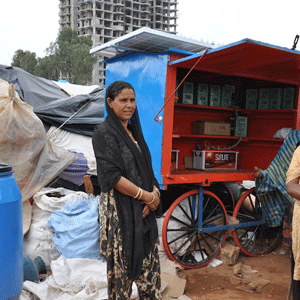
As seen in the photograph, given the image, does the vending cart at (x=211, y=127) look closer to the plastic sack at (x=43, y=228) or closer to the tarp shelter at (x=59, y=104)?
the plastic sack at (x=43, y=228)

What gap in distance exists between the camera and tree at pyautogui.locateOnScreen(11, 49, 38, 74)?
37844 mm

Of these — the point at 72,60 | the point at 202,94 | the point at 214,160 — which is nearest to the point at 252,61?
the point at 202,94

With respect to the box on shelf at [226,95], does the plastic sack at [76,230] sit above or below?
below

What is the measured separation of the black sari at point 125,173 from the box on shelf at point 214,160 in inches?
107

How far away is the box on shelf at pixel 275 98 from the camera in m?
5.08

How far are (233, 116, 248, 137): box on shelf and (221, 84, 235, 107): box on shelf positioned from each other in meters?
0.28

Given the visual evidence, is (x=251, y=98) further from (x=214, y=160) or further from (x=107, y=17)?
(x=107, y=17)

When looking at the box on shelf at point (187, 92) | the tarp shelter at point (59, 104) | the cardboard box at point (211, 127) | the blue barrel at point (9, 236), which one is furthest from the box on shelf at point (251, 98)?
the blue barrel at point (9, 236)

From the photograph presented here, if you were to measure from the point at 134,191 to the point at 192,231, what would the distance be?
2.29 meters

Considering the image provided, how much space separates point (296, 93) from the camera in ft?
16.1

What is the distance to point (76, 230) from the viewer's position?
3746mm

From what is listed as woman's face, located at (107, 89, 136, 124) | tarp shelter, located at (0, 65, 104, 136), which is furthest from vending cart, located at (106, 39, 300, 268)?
tarp shelter, located at (0, 65, 104, 136)

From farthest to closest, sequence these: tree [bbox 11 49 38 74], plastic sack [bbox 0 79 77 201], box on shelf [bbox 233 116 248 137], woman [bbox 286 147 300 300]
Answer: tree [bbox 11 49 38 74] → box on shelf [bbox 233 116 248 137] → plastic sack [bbox 0 79 77 201] → woman [bbox 286 147 300 300]

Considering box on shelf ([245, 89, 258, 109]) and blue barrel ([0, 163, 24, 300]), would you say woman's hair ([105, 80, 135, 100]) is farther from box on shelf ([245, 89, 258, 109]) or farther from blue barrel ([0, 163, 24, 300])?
box on shelf ([245, 89, 258, 109])
